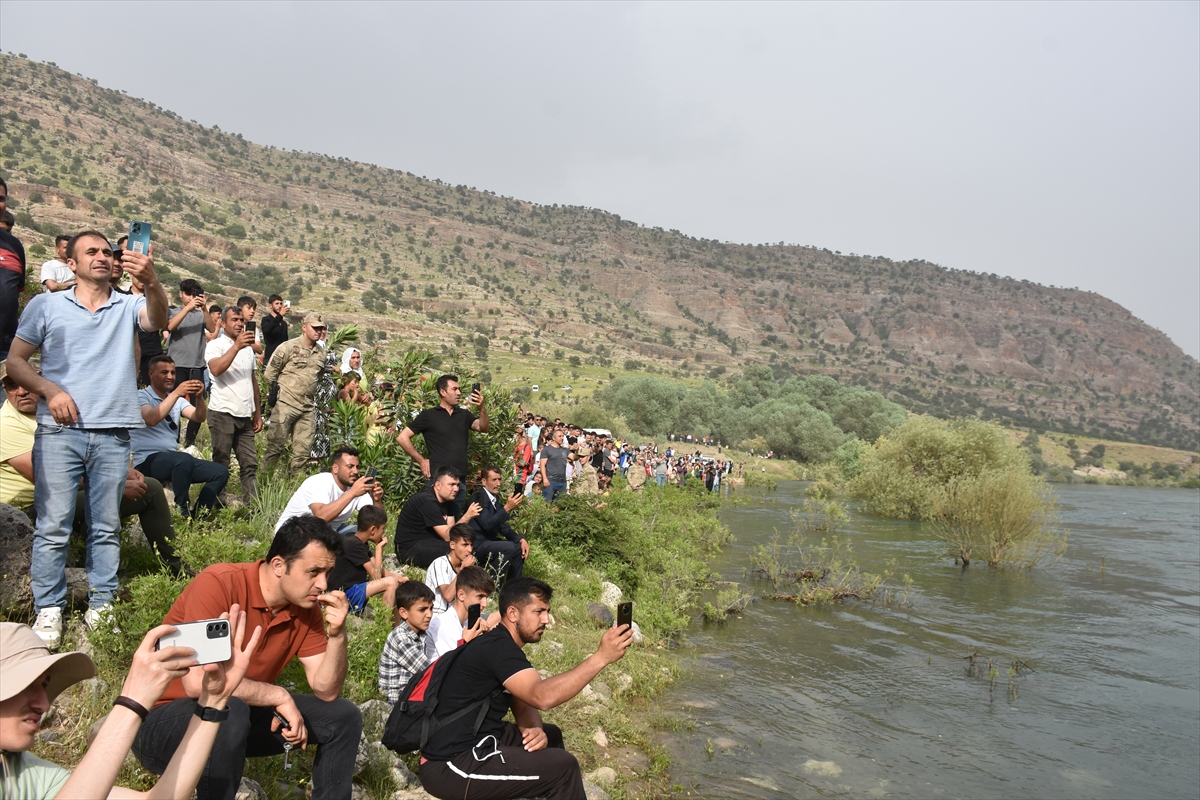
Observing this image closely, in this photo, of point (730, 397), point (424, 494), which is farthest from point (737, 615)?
point (730, 397)

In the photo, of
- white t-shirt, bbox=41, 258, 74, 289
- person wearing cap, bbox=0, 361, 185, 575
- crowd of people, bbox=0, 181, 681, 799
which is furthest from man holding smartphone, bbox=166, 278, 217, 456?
person wearing cap, bbox=0, 361, 185, 575

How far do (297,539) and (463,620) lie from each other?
6.78 feet

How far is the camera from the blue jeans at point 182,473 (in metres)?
6.04

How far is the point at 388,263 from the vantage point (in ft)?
302

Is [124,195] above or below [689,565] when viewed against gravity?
above

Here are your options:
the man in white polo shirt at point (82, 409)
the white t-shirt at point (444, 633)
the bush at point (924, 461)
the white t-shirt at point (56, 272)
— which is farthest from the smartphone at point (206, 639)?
the bush at point (924, 461)

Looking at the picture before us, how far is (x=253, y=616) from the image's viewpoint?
3.41 metres

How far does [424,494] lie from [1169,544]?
30.9m

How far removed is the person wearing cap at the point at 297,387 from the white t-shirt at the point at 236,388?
92 centimetres

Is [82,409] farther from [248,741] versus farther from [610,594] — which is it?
[610,594]

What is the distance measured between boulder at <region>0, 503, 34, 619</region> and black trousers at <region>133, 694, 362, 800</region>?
1.80 metres

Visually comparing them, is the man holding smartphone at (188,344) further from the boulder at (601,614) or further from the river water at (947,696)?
the river water at (947,696)

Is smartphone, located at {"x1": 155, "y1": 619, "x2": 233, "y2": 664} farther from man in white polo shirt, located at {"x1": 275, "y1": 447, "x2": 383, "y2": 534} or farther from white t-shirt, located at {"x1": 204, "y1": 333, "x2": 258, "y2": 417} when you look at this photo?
white t-shirt, located at {"x1": 204, "y1": 333, "x2": 258, "y2": 417}

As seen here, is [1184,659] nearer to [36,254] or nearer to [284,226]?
[36,254]
